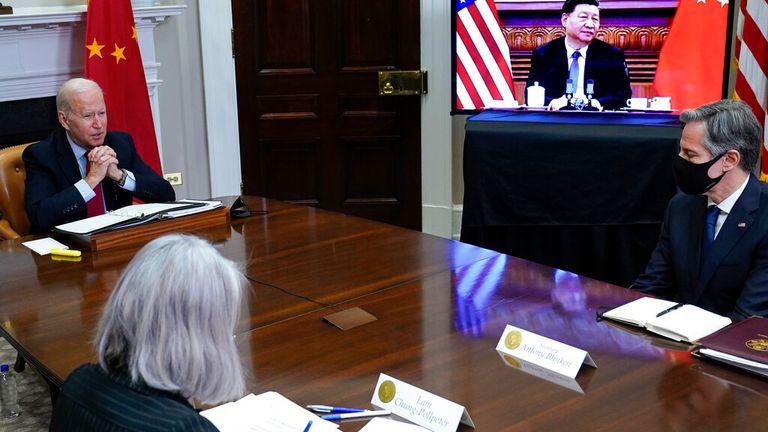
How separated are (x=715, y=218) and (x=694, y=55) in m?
1.87

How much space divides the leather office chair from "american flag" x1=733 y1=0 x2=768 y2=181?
327 cm

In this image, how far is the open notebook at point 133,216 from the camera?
3.02 meters

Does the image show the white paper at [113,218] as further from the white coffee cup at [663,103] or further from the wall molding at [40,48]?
the white coffee cup at [663,103]

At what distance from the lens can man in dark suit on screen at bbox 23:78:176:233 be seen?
334cm

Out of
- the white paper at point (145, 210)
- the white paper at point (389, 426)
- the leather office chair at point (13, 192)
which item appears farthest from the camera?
the leather office chair at point (13, 192)

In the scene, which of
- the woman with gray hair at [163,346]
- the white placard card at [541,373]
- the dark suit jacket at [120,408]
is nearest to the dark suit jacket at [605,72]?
the white placard card at [541,373]

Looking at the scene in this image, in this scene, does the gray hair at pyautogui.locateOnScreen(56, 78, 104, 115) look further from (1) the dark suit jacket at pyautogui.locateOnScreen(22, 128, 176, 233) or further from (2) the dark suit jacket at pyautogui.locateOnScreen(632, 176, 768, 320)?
(2) the dark suit jacket at pyautogui.locateOnScreen(632, 176, 768, 320)

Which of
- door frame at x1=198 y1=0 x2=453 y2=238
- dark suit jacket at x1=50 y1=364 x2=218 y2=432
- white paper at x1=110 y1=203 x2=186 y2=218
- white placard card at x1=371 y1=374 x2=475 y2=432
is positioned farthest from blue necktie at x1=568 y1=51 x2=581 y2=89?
dark suit jacket at x1=50 y1=364 x2=218 y2=432

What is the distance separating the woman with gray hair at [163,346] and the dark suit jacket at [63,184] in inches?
77.3

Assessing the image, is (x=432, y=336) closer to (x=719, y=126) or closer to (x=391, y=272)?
(x=391, y=272)

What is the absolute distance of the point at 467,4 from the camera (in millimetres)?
4797

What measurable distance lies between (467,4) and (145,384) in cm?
373

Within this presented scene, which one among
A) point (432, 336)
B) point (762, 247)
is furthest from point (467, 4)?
point (432, 336)

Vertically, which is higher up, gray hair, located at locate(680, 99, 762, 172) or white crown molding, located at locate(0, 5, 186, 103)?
white crown molding, located at locate(0, 5, 186, 103)
